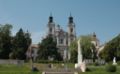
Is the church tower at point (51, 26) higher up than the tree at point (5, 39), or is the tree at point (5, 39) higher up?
the church tower at point (51, 26)

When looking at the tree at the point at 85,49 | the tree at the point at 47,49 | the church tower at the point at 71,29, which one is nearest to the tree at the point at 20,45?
the tree at the point at 47,49

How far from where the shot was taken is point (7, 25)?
274ft

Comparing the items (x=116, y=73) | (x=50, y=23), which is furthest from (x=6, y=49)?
(x=116, y=73)

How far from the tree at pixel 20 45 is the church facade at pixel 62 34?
70.5 ft

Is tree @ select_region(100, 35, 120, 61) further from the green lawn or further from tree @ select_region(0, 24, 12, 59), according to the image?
the green lawn

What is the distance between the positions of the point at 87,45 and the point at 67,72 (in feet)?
165

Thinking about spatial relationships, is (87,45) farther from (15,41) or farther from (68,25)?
(68,25)

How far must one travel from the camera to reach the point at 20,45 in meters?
94.2

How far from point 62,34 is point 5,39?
42393mm

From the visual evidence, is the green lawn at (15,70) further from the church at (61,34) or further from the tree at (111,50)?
the church at (61,34)

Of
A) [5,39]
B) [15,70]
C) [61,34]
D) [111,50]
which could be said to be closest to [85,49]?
[111,50]

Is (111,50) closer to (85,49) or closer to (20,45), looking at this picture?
(85,49)

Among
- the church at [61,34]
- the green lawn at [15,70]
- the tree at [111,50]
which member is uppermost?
the church at [61,34]

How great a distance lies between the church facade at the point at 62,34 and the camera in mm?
122062
